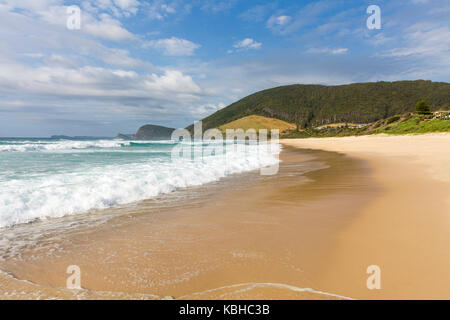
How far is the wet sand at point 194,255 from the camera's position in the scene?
219 cm

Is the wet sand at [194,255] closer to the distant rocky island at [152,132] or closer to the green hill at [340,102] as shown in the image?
the green hill at [340,102]

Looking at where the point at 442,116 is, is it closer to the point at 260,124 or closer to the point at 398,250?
the point at 398,250

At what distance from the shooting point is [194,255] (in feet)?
9.50

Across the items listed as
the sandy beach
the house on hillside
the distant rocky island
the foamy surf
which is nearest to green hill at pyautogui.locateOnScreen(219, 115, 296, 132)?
the distant rocky island

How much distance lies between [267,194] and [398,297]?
4.42 metres

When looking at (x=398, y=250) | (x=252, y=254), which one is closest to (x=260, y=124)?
(x=398, y=250)

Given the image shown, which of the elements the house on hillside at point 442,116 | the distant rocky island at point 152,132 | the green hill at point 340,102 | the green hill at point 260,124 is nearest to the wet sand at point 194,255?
the house on hillside at point 442,116

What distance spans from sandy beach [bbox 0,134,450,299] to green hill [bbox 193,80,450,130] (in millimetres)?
120714

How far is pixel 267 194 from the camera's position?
6.40 meters

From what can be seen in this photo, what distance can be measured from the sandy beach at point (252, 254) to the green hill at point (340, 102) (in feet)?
396

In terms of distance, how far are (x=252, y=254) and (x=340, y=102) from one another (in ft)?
472

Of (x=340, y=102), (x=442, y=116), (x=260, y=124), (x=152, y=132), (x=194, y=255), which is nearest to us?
(x=194, y=255)

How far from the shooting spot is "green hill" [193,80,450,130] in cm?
11006
